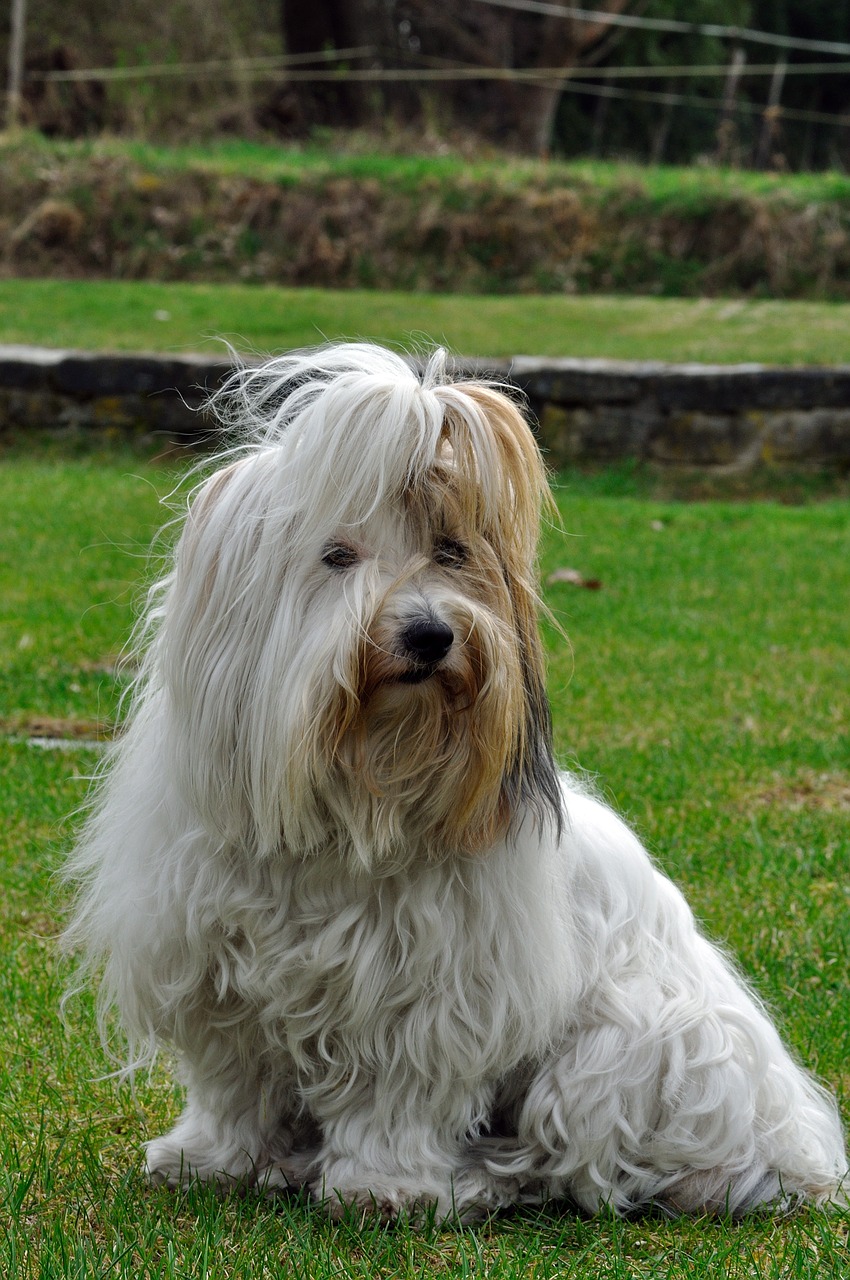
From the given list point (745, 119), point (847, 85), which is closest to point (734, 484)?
point (745, 119)

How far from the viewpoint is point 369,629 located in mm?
2250

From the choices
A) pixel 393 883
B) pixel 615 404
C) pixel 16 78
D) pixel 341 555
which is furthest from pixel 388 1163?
pixel 16 78

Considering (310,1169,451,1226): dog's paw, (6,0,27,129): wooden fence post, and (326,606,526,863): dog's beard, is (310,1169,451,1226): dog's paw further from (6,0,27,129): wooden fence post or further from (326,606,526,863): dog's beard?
(6,0,27,129): wooden fence post

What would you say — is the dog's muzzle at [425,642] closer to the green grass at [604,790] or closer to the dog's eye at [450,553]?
the dog's eye at [450,553]

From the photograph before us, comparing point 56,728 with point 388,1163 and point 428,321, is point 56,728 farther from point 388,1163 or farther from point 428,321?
point 428,321

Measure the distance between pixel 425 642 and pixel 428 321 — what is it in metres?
10.4

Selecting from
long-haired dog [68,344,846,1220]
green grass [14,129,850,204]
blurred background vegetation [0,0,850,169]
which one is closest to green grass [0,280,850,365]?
green grass [14,129,850,204]

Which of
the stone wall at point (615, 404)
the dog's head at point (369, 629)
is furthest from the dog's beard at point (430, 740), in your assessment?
the stone wall at point (615, 404)

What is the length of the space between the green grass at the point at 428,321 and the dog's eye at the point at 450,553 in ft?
27.9

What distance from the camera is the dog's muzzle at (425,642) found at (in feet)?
7.36

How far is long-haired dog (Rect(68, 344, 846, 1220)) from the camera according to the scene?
2312 millimetres

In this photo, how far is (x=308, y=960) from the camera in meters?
2.44

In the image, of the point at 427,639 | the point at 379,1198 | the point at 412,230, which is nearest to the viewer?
the point at 427,639

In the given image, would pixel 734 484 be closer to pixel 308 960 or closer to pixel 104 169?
pixel 104 169
